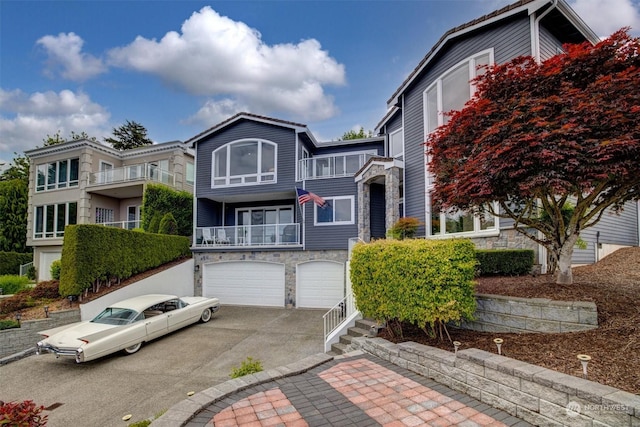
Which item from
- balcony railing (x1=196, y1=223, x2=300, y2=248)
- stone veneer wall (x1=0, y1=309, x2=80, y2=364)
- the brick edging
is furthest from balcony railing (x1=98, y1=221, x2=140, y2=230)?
the brick edging

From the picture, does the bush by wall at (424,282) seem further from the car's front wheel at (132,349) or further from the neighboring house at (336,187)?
the car's front wheel at (132,349)

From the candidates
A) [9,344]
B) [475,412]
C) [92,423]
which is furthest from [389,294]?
[9,344]

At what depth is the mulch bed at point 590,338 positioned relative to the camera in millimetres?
3633

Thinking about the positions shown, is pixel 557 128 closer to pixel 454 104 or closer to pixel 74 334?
pixel 454 104

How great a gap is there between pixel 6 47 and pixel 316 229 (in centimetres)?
1330

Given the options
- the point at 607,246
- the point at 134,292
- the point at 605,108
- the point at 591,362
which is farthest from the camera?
the point at 134,292

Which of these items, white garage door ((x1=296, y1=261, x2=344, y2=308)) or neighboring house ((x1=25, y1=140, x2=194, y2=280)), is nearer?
white garage door ((x1=296, y1=261, x2=344, y2=308))

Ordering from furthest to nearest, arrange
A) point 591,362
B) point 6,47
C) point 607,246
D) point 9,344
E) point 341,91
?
point 341,91 < point 6,47 < point 607,246 < point 9,344 < point 591,362

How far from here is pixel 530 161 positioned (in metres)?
4.70

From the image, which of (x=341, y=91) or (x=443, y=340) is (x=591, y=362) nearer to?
(x=443, y=340)

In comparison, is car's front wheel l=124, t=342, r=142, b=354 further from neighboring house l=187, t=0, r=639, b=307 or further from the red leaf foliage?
the red leaf foliage

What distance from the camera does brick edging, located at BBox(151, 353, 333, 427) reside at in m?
3.96

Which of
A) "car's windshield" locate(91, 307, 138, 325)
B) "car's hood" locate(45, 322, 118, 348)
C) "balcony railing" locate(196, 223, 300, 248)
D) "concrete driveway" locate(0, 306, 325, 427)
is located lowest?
"concrete driveway" locate(0, 306, 325, 427)

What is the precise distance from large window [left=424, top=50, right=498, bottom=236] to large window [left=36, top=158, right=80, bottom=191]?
20594mm
